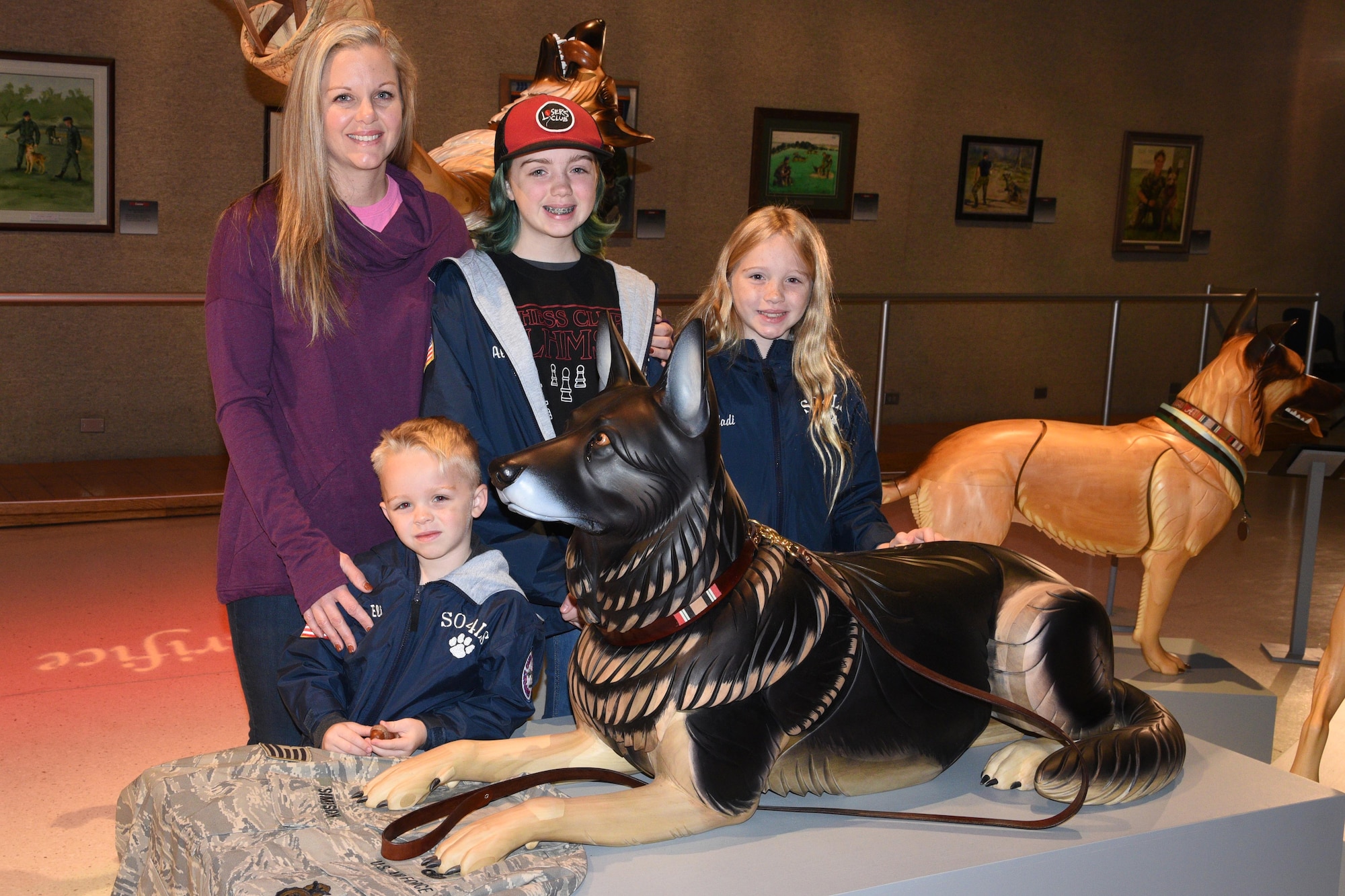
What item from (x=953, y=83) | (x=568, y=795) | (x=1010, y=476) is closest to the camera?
(x=568, y=795)

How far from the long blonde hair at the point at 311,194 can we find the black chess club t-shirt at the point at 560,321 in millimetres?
297

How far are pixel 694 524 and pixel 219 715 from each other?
9.33 ft

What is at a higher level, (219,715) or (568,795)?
(568,795)

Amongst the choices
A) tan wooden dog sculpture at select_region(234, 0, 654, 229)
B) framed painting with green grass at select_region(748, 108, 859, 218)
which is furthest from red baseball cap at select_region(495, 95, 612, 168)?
framed painting with green grass at select_region(748, 108, 859, 218)

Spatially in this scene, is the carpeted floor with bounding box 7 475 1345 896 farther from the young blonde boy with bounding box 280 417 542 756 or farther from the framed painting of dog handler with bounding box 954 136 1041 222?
the framed painting of dog handler with bounding box 954 136 1041 222

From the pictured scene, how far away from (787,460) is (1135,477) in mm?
1944

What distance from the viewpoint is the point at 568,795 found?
4.91 feet

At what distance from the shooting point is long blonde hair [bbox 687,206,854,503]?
7.11 feet

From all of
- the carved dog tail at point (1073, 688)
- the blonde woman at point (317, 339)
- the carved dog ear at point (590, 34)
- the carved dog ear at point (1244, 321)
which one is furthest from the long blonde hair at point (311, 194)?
the carved dog ear at point (1244, 321)

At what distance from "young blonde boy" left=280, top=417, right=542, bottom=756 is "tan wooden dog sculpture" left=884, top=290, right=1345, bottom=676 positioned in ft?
6.63

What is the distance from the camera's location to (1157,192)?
9.71 m

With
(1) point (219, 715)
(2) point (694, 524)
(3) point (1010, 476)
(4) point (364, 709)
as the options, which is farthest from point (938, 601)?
(1) point (219, 715)

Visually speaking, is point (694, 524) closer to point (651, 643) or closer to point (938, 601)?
point (651, 643)

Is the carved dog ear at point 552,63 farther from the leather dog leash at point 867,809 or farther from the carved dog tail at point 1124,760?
the carved dog tail at point 1124,760
